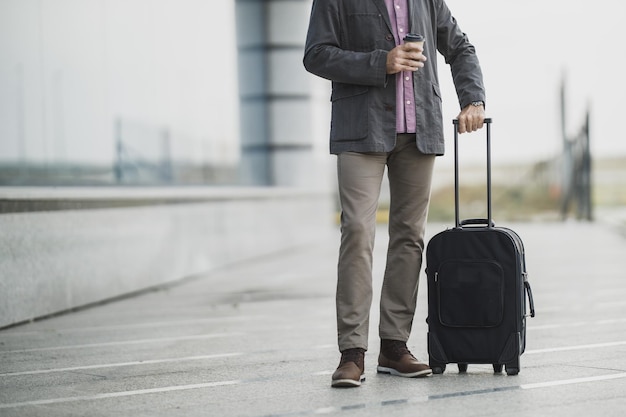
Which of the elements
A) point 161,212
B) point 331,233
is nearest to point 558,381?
point 161,212

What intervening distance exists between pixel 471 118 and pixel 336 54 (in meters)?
0.68

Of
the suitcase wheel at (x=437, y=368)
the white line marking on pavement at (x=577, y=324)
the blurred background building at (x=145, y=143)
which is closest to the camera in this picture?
the suitcase wheel at (x=437, y=368)

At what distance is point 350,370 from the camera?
15.5 feet

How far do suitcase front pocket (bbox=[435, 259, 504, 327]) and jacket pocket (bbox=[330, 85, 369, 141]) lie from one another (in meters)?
0.71

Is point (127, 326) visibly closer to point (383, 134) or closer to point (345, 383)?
point (345, 383)

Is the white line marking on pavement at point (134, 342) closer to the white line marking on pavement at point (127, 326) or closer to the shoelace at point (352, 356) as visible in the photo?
the white line marking on pavement at point (127, 326)

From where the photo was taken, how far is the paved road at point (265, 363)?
4.37 m

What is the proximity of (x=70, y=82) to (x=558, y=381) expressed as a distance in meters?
6.01

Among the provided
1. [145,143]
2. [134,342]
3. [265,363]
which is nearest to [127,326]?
[134,342]

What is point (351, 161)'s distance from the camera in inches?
191

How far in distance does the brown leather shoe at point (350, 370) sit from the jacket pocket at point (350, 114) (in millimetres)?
939

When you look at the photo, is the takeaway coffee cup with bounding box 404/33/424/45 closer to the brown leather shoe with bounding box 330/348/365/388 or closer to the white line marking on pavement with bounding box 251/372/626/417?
the brown leather shoe with bounding box 330/348/365/388

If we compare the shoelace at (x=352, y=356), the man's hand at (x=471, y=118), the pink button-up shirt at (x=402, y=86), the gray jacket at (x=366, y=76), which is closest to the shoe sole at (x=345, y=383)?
the shoelace at (x=352, y=356)

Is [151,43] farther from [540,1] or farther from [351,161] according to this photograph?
[540,1]
